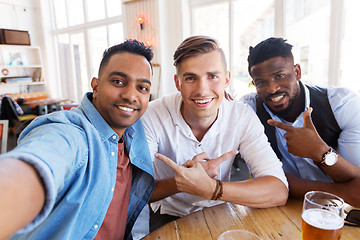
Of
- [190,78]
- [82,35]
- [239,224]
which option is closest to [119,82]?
[190,78]

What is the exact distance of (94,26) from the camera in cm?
632

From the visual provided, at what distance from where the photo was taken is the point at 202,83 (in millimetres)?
1296

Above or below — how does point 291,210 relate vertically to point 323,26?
below

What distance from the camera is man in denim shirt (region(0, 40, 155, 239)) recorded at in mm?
467

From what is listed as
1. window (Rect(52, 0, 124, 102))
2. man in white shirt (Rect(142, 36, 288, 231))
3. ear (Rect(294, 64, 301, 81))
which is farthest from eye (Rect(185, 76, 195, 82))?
window (Rect(52, 0, 124, 102))

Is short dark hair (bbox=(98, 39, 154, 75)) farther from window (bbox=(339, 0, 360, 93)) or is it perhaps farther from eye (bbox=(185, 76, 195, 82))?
window (bbox=(339, 0, 360, 93))

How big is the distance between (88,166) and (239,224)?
0.63 metres

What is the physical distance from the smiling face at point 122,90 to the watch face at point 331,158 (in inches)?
39.0

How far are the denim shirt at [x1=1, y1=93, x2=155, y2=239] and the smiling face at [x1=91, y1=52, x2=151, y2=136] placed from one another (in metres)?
0.07

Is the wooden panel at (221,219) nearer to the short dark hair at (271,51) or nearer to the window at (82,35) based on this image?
the short dark hair at (271,51)

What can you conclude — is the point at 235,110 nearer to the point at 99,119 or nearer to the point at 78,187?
the point at 99,119

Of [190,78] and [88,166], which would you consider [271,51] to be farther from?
[88,166]

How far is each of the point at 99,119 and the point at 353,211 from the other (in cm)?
113

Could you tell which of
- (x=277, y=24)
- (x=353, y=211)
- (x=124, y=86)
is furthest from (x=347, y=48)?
(x=124, y=86)
